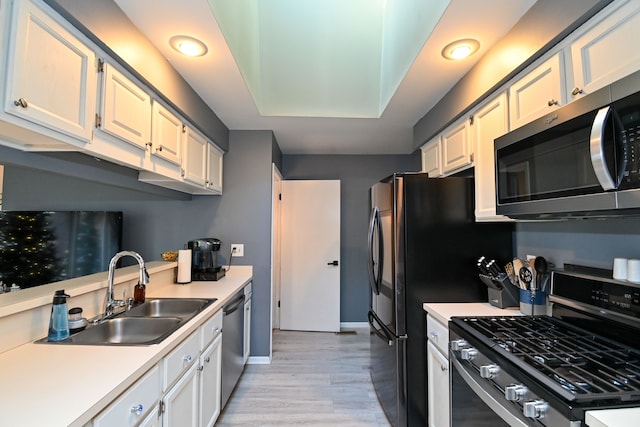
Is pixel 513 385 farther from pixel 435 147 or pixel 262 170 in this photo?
pixel 262 170

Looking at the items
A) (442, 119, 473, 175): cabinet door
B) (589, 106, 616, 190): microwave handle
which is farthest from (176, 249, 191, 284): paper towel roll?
(589, 106, 616, 190): microwave handle

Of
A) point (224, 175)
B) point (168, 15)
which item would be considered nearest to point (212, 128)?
point (224, 175)

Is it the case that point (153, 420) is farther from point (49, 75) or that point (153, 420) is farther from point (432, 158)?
point (432, 158)

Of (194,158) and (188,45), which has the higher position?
(188,45)

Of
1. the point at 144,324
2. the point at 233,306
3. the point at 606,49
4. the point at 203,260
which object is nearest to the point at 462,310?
Result: the point at 606,49

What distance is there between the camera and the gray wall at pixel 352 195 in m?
4.11

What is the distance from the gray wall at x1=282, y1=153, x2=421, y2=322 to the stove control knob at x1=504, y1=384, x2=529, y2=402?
308cm

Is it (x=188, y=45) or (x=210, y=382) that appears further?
(x=210, y=382)

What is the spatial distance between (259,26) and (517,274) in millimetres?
2475

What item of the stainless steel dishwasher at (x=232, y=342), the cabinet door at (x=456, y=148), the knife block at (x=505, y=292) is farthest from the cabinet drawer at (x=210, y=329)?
the cabinet door at (x=456, y=148)

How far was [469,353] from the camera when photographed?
1.31 m

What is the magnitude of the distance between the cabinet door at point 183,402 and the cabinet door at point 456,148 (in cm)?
209

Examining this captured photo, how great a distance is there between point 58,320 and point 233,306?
115 cm

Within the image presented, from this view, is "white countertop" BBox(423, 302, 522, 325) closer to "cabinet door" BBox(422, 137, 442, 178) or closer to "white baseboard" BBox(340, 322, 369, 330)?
"cabinet door" BBox(422, 137, 442, 178)
